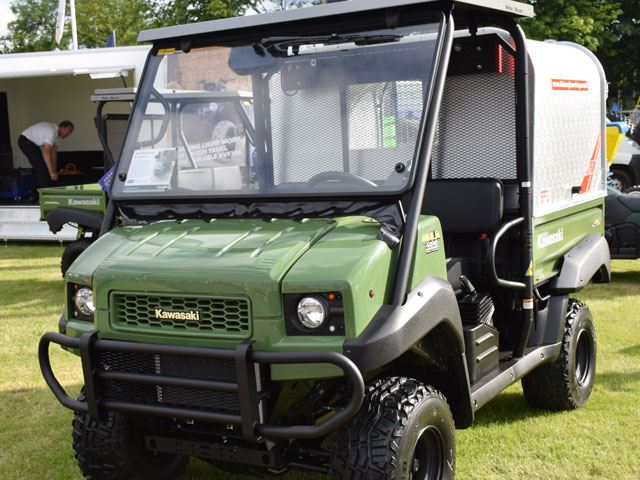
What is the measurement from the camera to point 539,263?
15.1ft

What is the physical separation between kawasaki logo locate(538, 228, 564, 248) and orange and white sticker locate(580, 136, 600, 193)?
550mm

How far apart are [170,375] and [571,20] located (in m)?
21.4

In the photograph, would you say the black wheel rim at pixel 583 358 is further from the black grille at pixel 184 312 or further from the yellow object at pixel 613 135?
the yellow object at pixel 613 135

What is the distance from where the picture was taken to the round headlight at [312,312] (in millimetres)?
3141

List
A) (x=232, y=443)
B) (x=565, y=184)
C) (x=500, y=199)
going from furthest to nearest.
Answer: (x=565, y=184) < (x=500, y=199) < (x=232, y=443)

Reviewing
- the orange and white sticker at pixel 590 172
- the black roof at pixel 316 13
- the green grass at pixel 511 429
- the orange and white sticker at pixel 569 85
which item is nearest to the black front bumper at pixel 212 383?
the green grass at pixel 511 429

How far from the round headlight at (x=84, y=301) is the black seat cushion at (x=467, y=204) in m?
1.92

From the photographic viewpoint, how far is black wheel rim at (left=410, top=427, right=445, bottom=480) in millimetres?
Result: 3541

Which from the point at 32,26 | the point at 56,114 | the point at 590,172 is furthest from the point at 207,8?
the point at 32,26

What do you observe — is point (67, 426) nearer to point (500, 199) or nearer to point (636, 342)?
point (500, 199)

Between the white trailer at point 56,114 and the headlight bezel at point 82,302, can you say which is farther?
the white trailer at point 56,114

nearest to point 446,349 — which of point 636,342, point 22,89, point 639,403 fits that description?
point 639,403

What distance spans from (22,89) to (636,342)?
53.3 feet

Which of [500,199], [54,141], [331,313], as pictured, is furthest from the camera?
[54,141]
